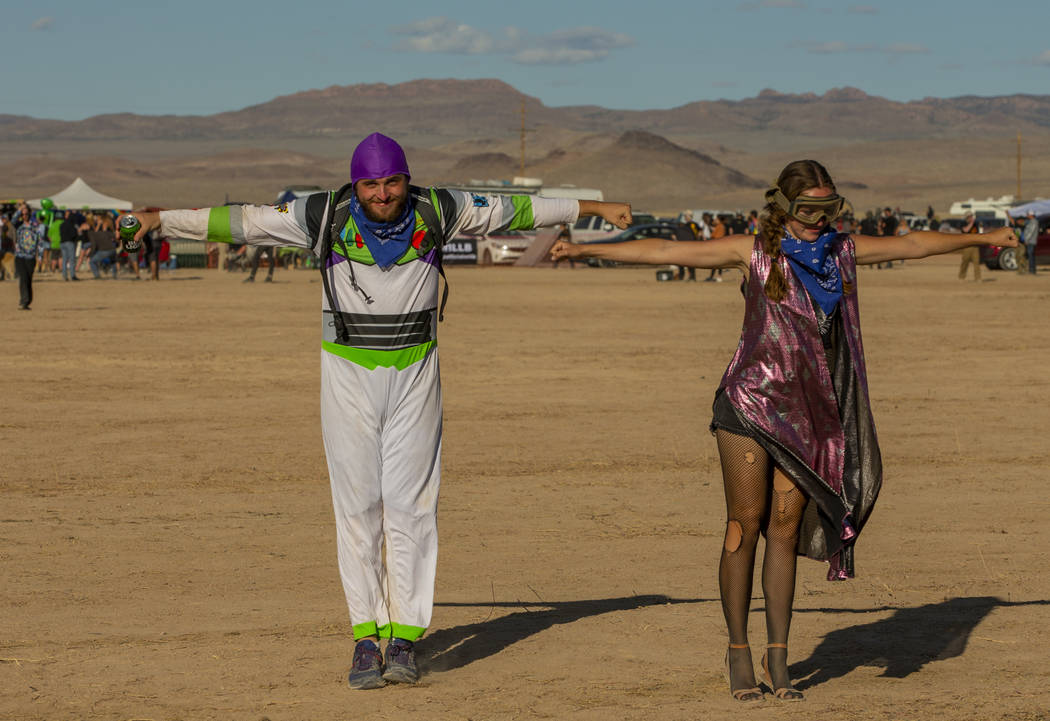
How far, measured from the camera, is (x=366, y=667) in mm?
5793

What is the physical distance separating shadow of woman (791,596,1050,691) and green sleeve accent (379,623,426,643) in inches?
55.9

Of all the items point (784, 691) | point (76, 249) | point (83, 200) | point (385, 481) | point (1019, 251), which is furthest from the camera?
point (83, 200)

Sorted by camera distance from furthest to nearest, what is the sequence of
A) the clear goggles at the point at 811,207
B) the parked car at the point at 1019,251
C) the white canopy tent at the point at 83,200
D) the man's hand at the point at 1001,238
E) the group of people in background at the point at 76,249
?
the white canopy tent at the point at 83,200, the parked car at the point at 1019,251, the group of people in background at the point at 76,249, the man's hand at the point at 1001,238, the clear goggles at the point at 811,207

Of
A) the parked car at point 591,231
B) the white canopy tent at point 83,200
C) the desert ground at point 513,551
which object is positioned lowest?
the desert ground at point 513,551

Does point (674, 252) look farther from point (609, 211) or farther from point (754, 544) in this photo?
point (754, 544)

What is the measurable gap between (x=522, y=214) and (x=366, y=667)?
1.81 metres

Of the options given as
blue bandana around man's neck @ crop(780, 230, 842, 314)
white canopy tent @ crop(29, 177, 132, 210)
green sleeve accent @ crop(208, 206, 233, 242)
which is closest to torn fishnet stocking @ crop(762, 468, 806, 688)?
blue bandana around man's neck @ crop(780, 230, 842, 314)

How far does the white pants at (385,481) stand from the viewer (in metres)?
5.76

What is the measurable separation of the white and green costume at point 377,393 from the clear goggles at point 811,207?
47.6 inches

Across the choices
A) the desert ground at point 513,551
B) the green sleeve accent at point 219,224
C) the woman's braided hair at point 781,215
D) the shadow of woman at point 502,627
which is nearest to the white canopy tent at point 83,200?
the desert ground at point 513,551

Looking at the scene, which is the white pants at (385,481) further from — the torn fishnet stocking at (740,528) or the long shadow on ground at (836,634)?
the torn fishnet stocking at (740,528)

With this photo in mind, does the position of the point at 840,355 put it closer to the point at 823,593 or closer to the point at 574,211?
the point at 574,211

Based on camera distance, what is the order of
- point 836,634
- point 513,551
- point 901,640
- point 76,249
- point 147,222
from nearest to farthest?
point 147,222 < point 901,640 < point 836,634 < point 513,551 < point 76,249

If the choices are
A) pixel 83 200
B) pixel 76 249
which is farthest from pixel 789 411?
pixel 83 200
